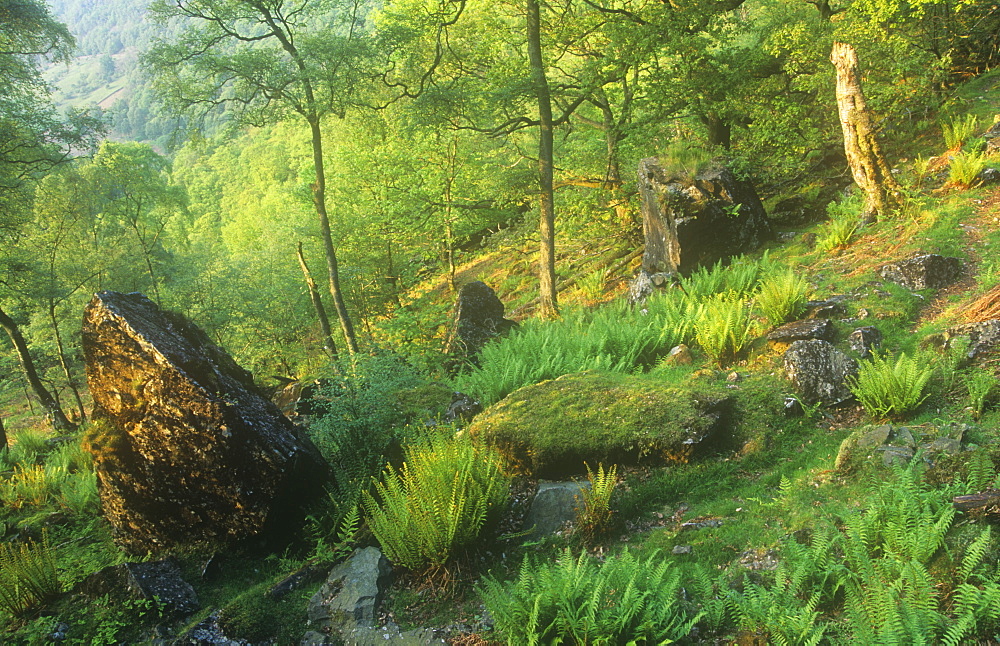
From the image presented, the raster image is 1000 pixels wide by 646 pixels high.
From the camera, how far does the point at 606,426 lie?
214 inches

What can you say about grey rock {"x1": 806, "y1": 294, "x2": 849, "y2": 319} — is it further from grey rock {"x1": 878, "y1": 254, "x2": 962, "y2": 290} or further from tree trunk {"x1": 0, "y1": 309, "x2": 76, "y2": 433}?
tree trunk {"x1": 0, "y1": 309, "x2": 76, "y2": 433}

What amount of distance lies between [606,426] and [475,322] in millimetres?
6461

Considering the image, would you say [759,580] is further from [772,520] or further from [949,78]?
[949,78]

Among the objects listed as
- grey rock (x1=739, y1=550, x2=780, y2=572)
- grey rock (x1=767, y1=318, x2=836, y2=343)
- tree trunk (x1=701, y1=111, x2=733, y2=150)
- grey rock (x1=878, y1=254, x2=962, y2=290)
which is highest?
tree trunk (x1=701, y1=111, x2=733, y2=150)

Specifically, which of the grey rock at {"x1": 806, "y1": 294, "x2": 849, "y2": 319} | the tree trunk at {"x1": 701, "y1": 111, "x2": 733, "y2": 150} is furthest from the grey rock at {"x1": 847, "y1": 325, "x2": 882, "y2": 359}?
the tree trunk at {"x1": 701, "y1": 111, "x2": 733, "y2": 150}

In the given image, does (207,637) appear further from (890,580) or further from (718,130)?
(718,130)

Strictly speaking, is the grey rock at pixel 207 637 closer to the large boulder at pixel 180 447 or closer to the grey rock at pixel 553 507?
the large boulder at pixel 180 447

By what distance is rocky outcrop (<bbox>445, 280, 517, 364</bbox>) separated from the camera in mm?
11328

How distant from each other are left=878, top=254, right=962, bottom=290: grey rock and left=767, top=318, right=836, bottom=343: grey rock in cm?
143

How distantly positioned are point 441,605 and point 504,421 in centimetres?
208

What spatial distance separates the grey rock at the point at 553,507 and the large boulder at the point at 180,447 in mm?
1982

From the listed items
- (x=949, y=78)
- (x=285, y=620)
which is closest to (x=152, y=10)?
(x=285, y=620)

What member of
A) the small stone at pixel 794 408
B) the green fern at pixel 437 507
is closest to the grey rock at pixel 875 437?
the small stone at pixel 794 408

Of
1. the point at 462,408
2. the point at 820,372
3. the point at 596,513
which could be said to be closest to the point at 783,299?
the point at 820,372
